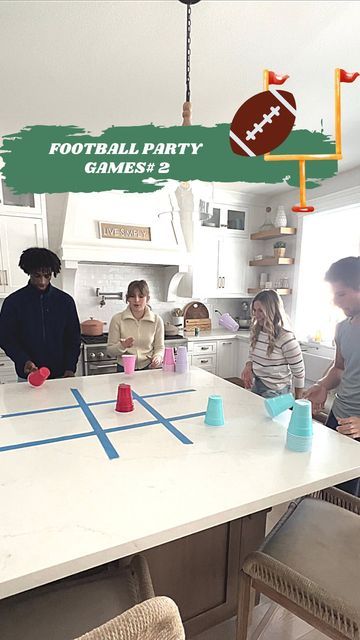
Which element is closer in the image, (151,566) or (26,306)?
(151,566)

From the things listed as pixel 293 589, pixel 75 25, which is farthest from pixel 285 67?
pixel 293 589

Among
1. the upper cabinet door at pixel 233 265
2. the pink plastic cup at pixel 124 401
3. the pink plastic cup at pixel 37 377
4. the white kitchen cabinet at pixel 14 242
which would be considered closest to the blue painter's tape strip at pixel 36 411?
the pink plastic cup at pixel 124 401

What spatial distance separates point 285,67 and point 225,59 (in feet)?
1.10

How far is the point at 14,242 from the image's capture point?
3.18 m

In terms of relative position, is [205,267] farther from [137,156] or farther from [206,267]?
[137,156]

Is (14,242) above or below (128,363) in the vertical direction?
above

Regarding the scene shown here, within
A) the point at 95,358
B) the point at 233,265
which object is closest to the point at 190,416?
the point at 95,358

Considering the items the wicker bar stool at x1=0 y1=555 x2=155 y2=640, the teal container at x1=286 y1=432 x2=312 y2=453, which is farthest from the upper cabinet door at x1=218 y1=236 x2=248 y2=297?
the wicker bar stool at x1=0 y1=555 x2=155 y2=640

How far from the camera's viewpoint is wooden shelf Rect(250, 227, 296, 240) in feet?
12.6

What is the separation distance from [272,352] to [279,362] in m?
0.09

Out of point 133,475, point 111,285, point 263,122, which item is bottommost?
point 133,475

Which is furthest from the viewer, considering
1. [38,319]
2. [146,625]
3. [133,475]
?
[38,319]

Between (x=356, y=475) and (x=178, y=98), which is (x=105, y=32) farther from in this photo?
(x=356, y=475)

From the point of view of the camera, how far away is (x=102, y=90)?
2.01m
